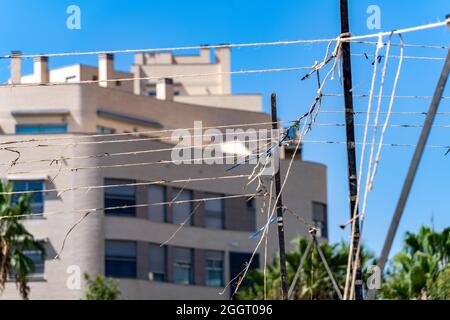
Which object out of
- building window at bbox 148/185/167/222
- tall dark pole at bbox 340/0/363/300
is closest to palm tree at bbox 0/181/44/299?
building window at bbox 148/185/167/222

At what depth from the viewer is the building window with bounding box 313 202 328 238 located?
286 ft

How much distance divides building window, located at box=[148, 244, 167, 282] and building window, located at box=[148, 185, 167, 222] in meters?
1.63

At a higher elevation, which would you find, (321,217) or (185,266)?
(321,217)

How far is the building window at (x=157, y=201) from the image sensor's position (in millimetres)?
76688

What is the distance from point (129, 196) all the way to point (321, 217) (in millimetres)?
16636

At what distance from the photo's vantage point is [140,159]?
247 feet

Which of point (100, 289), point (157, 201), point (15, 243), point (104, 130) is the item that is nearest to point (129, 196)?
point (157, 201)

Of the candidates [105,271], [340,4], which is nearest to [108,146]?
[105,271]

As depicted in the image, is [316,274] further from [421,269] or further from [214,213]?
[214,213]

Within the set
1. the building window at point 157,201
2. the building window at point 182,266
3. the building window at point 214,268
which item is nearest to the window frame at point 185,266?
the building window at point 182,266

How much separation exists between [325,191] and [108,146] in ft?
61.8

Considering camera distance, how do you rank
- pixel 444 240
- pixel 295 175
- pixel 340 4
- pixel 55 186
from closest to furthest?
1. pixel 340 4
2. pixel 444 240
3. pixel 55 186
4. pixel 295 175

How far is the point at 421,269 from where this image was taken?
63.3m
